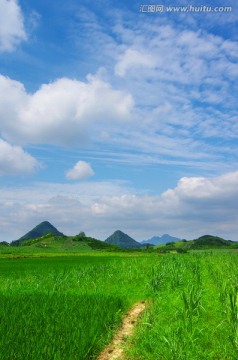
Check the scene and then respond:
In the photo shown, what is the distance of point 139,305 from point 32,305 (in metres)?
3.45

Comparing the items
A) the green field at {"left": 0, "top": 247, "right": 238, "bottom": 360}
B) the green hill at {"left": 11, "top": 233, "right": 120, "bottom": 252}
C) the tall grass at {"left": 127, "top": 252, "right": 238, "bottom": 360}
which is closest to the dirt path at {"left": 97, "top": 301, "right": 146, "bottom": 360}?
the green field at {"left": 0, "top": 247, "right": 238, "bottom": 360}

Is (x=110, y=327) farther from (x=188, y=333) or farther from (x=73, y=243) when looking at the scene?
(x=73, y=243)

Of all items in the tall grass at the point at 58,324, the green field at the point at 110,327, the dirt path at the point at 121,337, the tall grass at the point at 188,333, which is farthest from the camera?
the dirt path at the point at 121,337

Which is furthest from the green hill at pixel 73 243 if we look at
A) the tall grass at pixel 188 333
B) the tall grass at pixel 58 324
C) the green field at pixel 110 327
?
the tall grass at pixel 188 333

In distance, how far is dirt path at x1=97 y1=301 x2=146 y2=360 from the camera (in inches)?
308

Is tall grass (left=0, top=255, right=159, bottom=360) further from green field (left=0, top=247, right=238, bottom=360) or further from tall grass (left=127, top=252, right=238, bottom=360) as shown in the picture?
tall grass (left=127, top=252, right=238, bottom=360)

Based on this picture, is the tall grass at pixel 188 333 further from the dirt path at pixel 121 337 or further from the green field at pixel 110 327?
the dirt path at pixel 121 337

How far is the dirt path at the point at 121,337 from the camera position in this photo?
308 inches

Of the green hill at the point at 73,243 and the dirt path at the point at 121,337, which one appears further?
the green hill at the point at 73,243

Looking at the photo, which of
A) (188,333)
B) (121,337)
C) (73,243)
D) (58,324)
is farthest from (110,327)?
(73,243)

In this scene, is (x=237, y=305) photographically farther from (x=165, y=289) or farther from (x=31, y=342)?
(x=165, y=289)

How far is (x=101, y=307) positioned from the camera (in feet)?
34.9

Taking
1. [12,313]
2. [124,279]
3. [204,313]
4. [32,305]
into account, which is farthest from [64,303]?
[124,279]

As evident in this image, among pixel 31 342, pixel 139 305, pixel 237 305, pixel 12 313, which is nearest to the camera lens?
pixel 31 342
